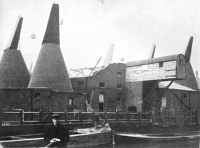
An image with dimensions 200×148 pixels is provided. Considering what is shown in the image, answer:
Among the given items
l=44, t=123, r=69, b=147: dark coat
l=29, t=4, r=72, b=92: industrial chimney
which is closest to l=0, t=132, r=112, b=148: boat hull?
l=44, t=123, r=69, b=147: dark coat

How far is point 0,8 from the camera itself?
412 inches

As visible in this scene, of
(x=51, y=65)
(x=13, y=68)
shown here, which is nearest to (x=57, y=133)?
(x=51, y=65)

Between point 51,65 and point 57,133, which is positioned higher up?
point 51,65

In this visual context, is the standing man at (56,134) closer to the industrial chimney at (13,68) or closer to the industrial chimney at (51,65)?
the industrial chimney at (51,65)

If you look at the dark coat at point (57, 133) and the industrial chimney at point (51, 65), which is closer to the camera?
the dark coat at point (57, 133)

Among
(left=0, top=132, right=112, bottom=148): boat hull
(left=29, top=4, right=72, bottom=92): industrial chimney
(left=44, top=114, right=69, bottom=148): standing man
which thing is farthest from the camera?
(left=29, top=4, right=72, bottom=92): industrial chimney

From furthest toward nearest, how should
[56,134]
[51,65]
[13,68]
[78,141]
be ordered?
[13,68], [51,65], [78,141], [56,134]

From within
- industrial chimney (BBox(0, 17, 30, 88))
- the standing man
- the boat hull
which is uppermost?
industrial chimney (BBox(0, 17, 30, 88))

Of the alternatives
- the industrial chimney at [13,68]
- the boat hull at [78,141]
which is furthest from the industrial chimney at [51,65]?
the boat hull at [78,141]

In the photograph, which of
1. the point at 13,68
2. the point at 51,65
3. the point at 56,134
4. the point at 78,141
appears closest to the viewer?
the point at 56,134

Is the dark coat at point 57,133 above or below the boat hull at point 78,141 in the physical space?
above

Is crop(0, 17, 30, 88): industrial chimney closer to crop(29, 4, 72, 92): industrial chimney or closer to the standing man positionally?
crop(29, 4, 72, 92): industrial chimney

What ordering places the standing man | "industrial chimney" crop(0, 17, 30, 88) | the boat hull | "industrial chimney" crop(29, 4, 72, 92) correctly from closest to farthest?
the standing man
the boat hull
"industrial chimney" crop(29, 4, 72, 92)
"industrial chimney" crop(0, 17, 30, 88)

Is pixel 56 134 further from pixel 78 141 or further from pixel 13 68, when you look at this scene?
pixel 13 68
